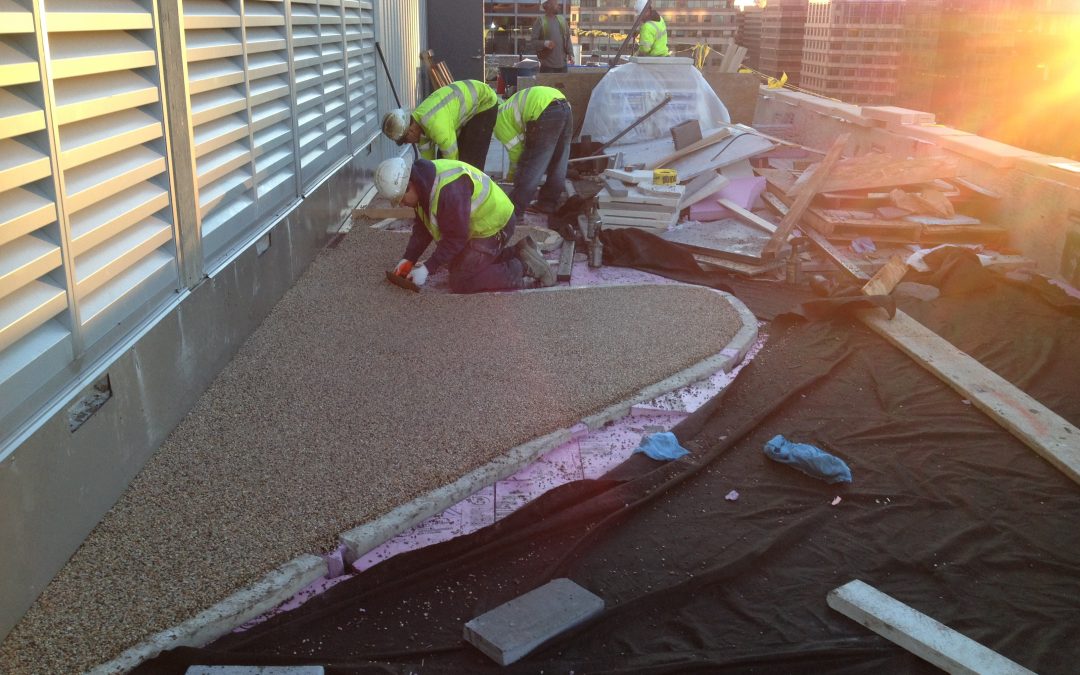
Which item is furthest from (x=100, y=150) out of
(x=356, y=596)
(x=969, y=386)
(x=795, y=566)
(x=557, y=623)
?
(x=969, y=386)

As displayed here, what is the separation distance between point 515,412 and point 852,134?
9569 millimetres

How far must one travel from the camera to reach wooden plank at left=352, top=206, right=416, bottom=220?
378 inches

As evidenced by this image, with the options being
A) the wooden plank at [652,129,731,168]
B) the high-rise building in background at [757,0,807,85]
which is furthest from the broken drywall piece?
the high-rise building in background at [757,0,807,85]

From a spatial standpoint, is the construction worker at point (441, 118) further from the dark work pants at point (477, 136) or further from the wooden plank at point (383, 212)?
the wooden plank at point (383, 212)

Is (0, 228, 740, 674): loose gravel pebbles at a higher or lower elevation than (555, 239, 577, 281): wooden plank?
lower

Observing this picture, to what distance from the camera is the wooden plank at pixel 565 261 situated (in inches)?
319

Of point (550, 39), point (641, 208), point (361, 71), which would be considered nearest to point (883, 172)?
point (641, 208)

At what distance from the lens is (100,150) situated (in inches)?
157

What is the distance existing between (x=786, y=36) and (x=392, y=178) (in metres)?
17.2

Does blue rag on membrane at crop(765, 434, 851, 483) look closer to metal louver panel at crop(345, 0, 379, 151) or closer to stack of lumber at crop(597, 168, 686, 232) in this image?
stack of lumber at crop(597, 168, 686, 232)

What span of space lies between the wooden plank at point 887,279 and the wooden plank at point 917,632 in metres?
4.32

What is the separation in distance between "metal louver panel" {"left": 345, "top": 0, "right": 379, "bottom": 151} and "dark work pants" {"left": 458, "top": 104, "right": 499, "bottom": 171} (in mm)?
1174

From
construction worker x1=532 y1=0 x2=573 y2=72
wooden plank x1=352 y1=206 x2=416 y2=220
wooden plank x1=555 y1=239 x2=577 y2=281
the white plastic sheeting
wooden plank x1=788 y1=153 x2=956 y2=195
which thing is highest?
construction worker x1=532 y1=0 x2=573 y2=72

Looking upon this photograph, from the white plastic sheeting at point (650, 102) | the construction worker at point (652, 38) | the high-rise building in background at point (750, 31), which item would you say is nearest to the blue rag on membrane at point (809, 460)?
the white plastic sheeting at point (650, 102)
